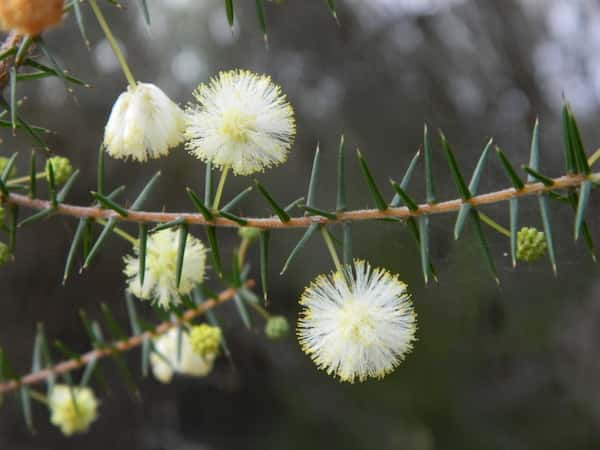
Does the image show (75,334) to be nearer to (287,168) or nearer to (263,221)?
(287,168)

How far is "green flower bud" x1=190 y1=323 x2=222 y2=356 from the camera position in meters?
1.06

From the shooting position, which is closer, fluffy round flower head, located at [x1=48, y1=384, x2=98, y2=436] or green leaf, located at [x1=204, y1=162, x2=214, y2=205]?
green leaf, located at [x1=204, y1=162, x2=214, y2=205]

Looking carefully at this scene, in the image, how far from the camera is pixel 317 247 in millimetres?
2008

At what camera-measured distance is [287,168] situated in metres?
2.28

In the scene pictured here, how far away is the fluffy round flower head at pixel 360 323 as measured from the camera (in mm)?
727

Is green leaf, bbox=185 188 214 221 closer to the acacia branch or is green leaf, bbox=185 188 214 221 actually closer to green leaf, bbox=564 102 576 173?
the acacia branch

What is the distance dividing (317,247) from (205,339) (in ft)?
3.22

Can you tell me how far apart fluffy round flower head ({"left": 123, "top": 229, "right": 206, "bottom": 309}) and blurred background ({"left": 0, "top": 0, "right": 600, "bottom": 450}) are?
1.10 m

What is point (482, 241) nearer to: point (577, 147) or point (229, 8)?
point (577, 147)

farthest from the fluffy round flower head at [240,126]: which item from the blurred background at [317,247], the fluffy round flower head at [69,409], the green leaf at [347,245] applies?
the blurred background at [317,247]

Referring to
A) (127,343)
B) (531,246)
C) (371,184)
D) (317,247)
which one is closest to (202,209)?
(371,184)

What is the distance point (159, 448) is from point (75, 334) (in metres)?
0.54

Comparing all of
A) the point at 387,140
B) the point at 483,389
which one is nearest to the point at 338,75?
the point at 387,140

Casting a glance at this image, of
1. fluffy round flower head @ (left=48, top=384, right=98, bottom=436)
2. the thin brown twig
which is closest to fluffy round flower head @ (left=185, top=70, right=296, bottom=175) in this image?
the thin brown twig
